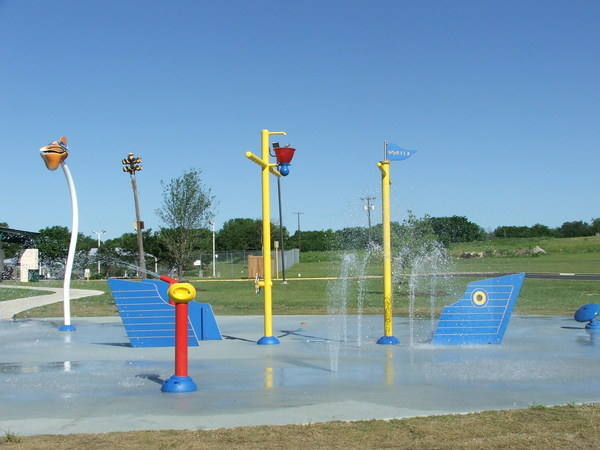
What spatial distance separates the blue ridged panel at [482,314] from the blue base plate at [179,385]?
4.75m

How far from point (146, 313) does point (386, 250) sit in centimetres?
379

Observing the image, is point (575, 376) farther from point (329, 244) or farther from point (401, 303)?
point (329, 244)

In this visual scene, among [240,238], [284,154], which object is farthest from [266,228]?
[240,238]

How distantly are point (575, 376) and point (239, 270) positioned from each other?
175ft

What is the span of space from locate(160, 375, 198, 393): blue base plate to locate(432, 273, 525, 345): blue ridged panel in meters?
4.75

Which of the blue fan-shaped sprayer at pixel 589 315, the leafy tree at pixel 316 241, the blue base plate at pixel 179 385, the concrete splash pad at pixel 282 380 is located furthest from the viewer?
the leafy tree at pixel 316 241

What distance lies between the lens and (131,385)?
7617mm

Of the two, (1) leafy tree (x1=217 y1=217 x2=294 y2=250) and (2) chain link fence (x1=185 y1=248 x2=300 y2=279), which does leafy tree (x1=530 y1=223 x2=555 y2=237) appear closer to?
(1) leafy tree (x1=217 y1=217 x2=294 y2=250)

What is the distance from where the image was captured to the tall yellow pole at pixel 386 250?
36.1 ft

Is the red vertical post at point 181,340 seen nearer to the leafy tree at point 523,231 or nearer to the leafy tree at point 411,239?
the leafy tree at point 411,239

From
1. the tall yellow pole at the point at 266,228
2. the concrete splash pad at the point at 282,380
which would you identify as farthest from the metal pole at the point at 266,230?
the concrete splash pad at the point at 282,380

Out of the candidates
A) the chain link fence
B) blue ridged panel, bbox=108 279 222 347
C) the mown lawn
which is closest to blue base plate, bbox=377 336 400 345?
blue ridged panel, bbox=108 279 222 347

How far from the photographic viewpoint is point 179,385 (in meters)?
7.14

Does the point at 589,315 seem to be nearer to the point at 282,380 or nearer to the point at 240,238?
the point at 282,380
